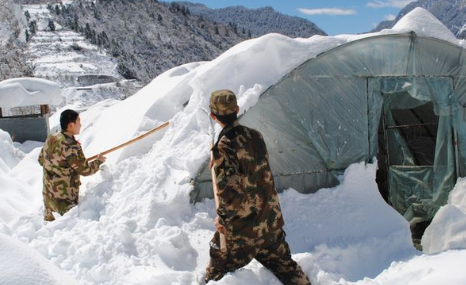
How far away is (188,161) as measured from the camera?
516 centimetres

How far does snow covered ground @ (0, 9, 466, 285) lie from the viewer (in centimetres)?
393

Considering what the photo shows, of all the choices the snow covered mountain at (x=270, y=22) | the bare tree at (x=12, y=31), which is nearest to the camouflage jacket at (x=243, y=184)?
the bare tree at (x=12, y=31)

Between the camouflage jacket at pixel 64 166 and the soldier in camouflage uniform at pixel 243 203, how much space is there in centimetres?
236

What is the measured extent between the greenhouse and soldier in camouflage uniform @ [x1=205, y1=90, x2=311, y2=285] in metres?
1.89

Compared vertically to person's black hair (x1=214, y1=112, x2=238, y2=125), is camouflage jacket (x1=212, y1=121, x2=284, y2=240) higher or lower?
lower

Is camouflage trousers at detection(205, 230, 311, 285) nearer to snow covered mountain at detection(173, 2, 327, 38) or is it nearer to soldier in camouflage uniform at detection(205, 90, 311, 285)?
soldier in camouflage uniform at detection(205, 90, 311, 285)

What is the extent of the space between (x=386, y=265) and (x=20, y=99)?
1060 centimetres

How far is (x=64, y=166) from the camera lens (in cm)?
515

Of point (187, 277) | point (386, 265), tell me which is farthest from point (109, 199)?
point (386, 265)

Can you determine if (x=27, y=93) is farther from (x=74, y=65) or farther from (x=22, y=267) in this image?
(x=74, y=65)

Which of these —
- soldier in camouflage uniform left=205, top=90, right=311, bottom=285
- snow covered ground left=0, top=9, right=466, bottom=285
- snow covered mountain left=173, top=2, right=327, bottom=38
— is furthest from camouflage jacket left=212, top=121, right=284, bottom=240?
snow covered mountain left=173, top=2, right=327, bottom=38

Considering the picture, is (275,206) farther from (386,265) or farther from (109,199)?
(109,199)

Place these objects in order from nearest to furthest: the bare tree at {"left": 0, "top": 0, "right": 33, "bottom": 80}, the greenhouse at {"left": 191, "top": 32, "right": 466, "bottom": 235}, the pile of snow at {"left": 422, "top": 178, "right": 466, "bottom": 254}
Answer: the pile of snow at {"left": 422, "top": 178, "right": 466, "bottom": 254} → the greenhouse at {"left": 191, "top": 32, "right": 466, "bottom": 235} → the bare tree at {"left": 0, "top": 0, "right": 33, "bottom": 80}

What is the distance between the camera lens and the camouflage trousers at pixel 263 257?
3211 millimetres
